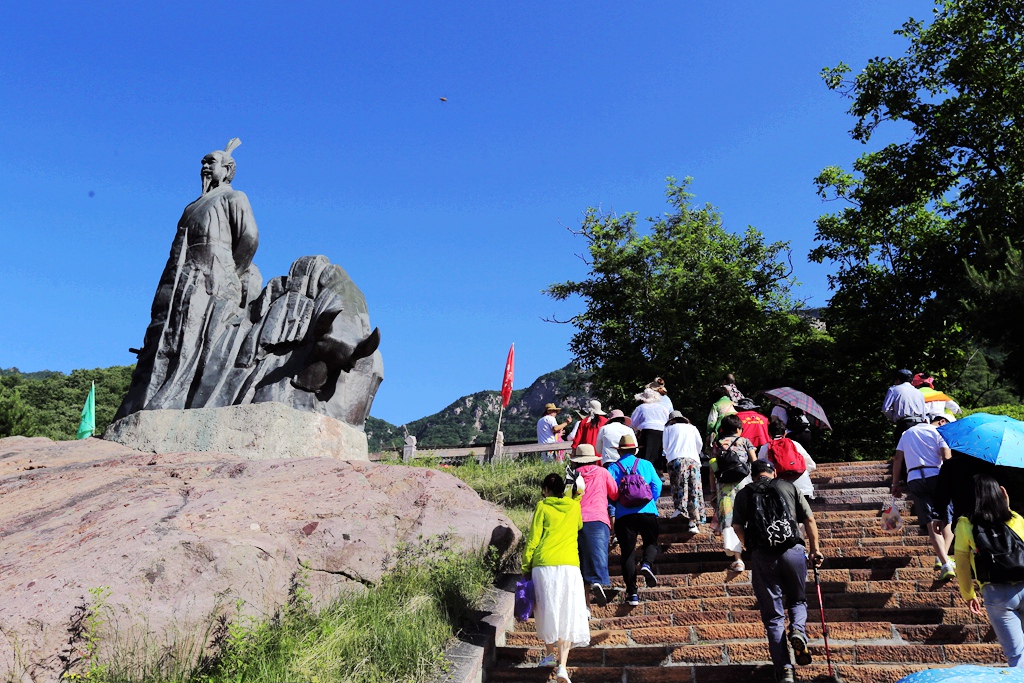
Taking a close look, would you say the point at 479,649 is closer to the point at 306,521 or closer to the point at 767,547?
the point at 306,521

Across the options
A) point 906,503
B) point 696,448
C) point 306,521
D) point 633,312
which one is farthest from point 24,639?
point 633,312

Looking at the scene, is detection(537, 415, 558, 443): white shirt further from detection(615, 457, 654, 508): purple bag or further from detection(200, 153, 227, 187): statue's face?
detection(615, 457, 654, 508): purple bag

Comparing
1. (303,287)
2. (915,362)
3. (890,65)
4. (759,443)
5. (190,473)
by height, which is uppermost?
(890,65)

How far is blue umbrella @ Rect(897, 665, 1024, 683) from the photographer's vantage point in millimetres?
2529

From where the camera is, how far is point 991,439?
259 inches

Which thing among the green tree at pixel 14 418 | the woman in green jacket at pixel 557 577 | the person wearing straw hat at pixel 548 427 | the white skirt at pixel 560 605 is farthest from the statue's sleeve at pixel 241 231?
the green tree at pixel 14 418

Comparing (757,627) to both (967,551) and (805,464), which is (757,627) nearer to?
(967,551)

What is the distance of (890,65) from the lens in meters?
23.0

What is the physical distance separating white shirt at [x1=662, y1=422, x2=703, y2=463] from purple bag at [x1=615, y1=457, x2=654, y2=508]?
141 cm

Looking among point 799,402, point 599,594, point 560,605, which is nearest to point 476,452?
point 799,402

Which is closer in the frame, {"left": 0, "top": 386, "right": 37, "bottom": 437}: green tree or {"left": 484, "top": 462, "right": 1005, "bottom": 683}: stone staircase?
{"left": 484, "top": 462, "right": 1005, "bottom": 683}: stone staircase

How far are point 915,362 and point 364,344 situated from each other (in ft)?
58.5

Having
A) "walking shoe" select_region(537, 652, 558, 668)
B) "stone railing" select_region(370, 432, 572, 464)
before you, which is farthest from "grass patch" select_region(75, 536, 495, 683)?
"stone railing" select_region(370, 432, 572, 464)

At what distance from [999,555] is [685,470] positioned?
4.44m
